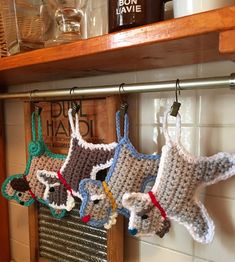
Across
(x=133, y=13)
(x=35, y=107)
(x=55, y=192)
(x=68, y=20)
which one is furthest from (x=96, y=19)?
(x=55, y=192)

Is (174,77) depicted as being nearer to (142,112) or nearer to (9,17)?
(142,112)

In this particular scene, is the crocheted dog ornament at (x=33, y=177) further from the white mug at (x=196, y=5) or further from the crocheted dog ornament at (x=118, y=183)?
the white mug at (x=196, y=5)

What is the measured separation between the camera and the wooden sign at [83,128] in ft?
2.24

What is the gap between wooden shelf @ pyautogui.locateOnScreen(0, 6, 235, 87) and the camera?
34 centimetres

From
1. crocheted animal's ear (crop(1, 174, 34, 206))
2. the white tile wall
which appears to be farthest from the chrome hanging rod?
crocheted animal's ear (crop(1, 174, 34, 206))

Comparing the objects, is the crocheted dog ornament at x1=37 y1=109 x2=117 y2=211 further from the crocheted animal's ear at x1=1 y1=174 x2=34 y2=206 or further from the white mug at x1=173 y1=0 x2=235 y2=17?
the white mug at x1=173 y1=0 x2=235 y2=17

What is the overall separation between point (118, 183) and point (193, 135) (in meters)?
0.20

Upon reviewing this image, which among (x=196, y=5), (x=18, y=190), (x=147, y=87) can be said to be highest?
(x=196, y=5)

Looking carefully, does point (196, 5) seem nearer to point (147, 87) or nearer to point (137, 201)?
point (147, 87)

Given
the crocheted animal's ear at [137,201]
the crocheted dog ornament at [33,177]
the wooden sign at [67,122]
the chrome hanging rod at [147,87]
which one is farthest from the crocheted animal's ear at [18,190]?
the crocheted animal's ear at [137,201]

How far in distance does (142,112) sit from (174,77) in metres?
0.12

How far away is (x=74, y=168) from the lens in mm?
654

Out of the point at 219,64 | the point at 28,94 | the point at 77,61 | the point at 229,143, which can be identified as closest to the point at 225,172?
the point at 229,143

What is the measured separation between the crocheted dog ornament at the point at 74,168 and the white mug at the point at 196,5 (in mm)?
305
